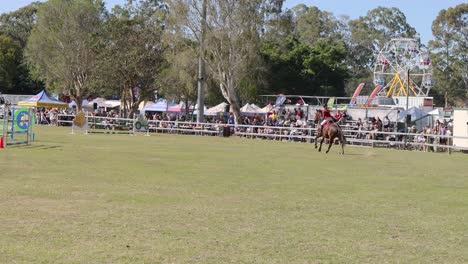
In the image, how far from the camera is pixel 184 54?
51094 millimetres

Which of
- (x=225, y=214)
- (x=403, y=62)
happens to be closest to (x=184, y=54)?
(x=403, y=62)

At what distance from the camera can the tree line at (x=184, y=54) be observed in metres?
50.2

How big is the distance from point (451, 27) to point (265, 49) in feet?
94.9

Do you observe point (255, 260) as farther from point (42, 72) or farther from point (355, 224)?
point (42, 72)

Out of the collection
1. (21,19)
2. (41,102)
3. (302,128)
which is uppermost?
(21,19)

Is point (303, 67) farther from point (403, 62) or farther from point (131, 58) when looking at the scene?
point (131, 58)

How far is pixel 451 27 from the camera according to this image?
276 feet

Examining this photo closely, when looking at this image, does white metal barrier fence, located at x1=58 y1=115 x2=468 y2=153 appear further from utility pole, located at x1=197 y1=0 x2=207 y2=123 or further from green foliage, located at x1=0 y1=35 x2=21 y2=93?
green foliage, located at x1=0 y1=35 x2=21 y2=93

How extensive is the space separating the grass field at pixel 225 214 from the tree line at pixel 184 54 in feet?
106

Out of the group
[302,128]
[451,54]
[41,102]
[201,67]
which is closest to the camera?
[302,128]

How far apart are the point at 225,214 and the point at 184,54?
4159 centimetres

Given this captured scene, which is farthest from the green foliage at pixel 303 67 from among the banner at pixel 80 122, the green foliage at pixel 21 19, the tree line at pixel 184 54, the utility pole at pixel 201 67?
the green foliage at pixel 21 19

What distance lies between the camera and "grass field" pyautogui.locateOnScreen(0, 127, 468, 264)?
761cm

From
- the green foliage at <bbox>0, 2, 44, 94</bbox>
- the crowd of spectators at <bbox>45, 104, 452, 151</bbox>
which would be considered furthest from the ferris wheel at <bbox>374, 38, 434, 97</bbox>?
the green foliage at <bbox>0, 2, 44, 94</bbox>
